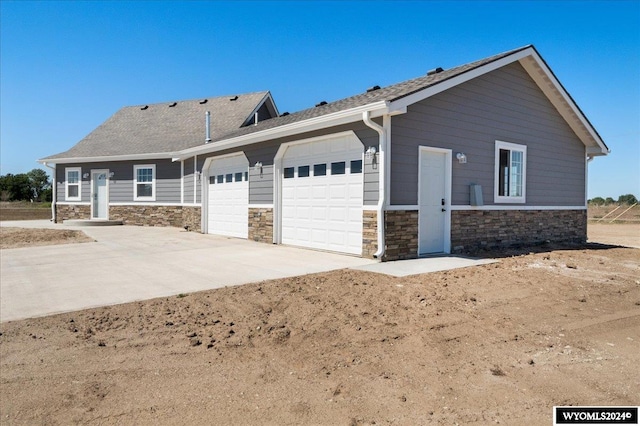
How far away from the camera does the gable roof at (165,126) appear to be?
61.6ft

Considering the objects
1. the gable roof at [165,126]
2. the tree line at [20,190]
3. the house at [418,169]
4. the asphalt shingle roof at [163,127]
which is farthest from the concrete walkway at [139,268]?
the tree line at [20,190]

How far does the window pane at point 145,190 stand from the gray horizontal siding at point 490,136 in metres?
13.9

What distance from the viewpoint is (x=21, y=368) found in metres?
3.49

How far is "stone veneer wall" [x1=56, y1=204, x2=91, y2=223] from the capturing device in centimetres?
1948

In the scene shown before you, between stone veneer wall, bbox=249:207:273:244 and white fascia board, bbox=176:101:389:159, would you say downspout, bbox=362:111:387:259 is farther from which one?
stone veneer wall, bbox=249:207:273:244

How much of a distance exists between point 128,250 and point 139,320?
634 cm

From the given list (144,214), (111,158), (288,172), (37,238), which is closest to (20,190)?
(111,158)

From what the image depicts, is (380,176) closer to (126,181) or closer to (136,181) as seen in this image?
(136,181)

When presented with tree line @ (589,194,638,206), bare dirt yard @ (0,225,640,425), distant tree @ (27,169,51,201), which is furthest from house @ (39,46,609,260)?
tree line @ (589,194,638,206)

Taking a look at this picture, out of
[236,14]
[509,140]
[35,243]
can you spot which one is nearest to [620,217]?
[509,140]

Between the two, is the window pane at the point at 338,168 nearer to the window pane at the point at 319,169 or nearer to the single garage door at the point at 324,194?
the single garage door at the point at 324,194

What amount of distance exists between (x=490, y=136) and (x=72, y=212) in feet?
62.9

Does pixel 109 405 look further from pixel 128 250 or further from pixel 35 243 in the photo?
pixel 35 243

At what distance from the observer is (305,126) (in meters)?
9.59
